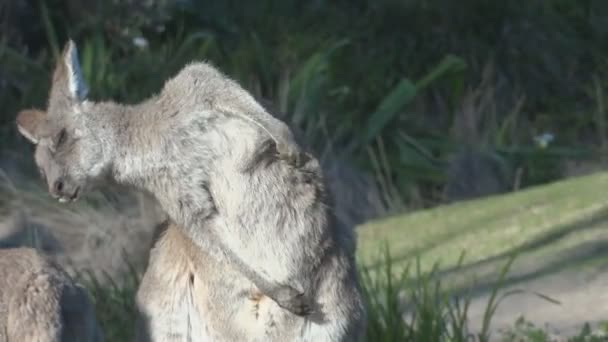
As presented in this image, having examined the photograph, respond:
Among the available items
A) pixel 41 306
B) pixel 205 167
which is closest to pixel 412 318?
pixel 205 167

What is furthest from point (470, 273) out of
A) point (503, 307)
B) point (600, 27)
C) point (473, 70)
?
point (600, 27)

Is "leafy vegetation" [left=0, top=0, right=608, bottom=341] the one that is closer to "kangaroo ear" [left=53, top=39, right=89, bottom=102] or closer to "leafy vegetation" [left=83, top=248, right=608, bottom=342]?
"leafy vegetation" [left=83, top=248, right=608, bottom=342]

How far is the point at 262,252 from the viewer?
502 cm

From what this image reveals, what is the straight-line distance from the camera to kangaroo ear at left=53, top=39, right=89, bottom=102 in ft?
16.4

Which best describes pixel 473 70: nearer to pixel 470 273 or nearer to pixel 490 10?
pixel 490 10

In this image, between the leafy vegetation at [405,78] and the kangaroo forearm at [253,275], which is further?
the leafy vegetation at [405,78]

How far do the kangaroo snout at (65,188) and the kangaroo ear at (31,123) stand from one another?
6.8 inches

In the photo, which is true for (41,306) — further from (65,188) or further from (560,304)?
(560,304)

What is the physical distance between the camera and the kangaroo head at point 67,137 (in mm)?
4934

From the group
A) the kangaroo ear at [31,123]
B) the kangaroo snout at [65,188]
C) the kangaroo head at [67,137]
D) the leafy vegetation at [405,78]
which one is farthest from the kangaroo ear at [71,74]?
the leafy vegetation at [405,78]

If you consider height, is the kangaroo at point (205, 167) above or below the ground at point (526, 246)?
below

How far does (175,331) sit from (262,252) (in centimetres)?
48

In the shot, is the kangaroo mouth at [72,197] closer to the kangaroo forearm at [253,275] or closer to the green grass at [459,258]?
the kangaroo forearm at [253,275]

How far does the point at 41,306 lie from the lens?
449 cm
